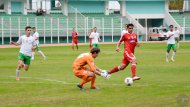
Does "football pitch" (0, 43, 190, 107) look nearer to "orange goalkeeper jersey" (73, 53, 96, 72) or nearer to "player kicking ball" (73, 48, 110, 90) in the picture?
"player kicking ball" (73, 48, 110, 90)

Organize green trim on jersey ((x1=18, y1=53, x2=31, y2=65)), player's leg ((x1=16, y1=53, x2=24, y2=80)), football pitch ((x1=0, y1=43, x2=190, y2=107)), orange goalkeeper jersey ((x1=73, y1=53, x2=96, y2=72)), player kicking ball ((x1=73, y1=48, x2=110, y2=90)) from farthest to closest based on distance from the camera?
1. green trim on jersey ((x1=18, y1=53, x2=31, y2=65))
2. player's leg ((x1=16, y1=53, x2=24, y2=80))
3. player kicking ball ((x1=73, y1=48, x2=110, y2=90))
4. orange goalkeeper jersey ((x1=73, y1=53, x2=96, y2=72))
5. football pitch ((x1=0, y1=43, x2=190, y2=107))

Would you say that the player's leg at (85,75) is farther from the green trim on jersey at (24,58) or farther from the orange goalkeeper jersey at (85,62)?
the green trim on jersey at (24,58)

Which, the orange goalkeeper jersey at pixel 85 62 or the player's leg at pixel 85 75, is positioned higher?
the orange goalkeeper jersey at pixel 85 62

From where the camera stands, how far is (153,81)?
20438 mm

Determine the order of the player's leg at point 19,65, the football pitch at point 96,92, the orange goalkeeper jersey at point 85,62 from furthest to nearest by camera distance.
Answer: the player's leg at point 19,65
the orange goalkeeper jersey at point 85,62
the football pitch at point 96,92

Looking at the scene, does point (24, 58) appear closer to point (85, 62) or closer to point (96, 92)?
point (85, 62)

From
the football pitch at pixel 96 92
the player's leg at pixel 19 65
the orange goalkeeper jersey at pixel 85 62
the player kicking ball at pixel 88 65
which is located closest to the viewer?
the football pitch at pixel 96 92

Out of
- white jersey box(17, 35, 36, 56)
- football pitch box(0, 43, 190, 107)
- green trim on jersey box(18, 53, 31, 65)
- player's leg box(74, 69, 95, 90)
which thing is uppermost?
white jersey box(17, 35, 36, 56)

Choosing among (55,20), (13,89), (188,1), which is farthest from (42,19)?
(13,89)

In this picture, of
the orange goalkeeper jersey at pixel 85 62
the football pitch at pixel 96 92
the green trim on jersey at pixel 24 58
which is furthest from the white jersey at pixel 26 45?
the orange goalkeeper jersey at pixel 85 62

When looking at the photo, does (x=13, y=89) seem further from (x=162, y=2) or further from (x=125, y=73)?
(x=162, y=2)

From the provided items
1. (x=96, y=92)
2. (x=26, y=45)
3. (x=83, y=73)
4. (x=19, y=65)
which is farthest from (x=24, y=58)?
(x=96, y=92)

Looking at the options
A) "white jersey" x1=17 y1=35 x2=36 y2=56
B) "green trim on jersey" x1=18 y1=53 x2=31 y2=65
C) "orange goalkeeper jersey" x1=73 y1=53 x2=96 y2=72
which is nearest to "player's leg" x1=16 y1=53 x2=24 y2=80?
"green trim on jersey" x1=18 y1=53 x2=31 y2=65

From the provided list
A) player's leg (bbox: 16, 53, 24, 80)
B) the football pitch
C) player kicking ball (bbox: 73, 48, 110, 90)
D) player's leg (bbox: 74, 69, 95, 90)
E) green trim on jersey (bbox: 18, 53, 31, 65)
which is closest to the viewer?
the football pitch
